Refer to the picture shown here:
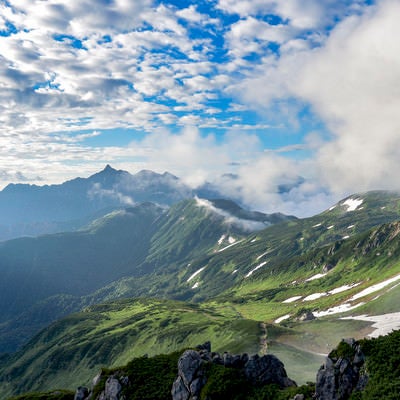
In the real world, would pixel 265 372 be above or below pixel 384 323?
above

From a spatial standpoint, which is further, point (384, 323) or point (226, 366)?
point (384, 323)

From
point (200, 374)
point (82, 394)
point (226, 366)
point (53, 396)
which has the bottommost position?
point (53, 396)

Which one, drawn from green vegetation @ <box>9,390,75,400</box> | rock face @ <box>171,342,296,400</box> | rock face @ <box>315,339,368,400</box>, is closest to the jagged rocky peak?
rock face @ <box>171,342,296,400</box>

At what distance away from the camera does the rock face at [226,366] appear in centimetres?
5056

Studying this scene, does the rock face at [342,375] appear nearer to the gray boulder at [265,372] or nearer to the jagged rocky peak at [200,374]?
the jagged rocky peak at [200,374]

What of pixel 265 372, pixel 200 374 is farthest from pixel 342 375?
pixel 200 374

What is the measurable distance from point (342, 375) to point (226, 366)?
58.9 ft

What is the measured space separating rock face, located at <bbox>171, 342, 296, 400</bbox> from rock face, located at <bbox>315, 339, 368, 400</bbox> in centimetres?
927

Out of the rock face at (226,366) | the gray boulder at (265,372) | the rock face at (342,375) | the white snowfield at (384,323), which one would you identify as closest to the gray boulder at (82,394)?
the rock face at (226,366)

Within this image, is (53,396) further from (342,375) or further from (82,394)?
(342,375)

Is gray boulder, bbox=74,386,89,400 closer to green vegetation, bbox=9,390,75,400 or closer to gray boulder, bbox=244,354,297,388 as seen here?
green vegetation, bbox=9,390,75,400

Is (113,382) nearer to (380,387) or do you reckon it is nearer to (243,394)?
(243,394)

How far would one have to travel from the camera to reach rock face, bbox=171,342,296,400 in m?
50.6

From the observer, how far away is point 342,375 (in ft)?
136
